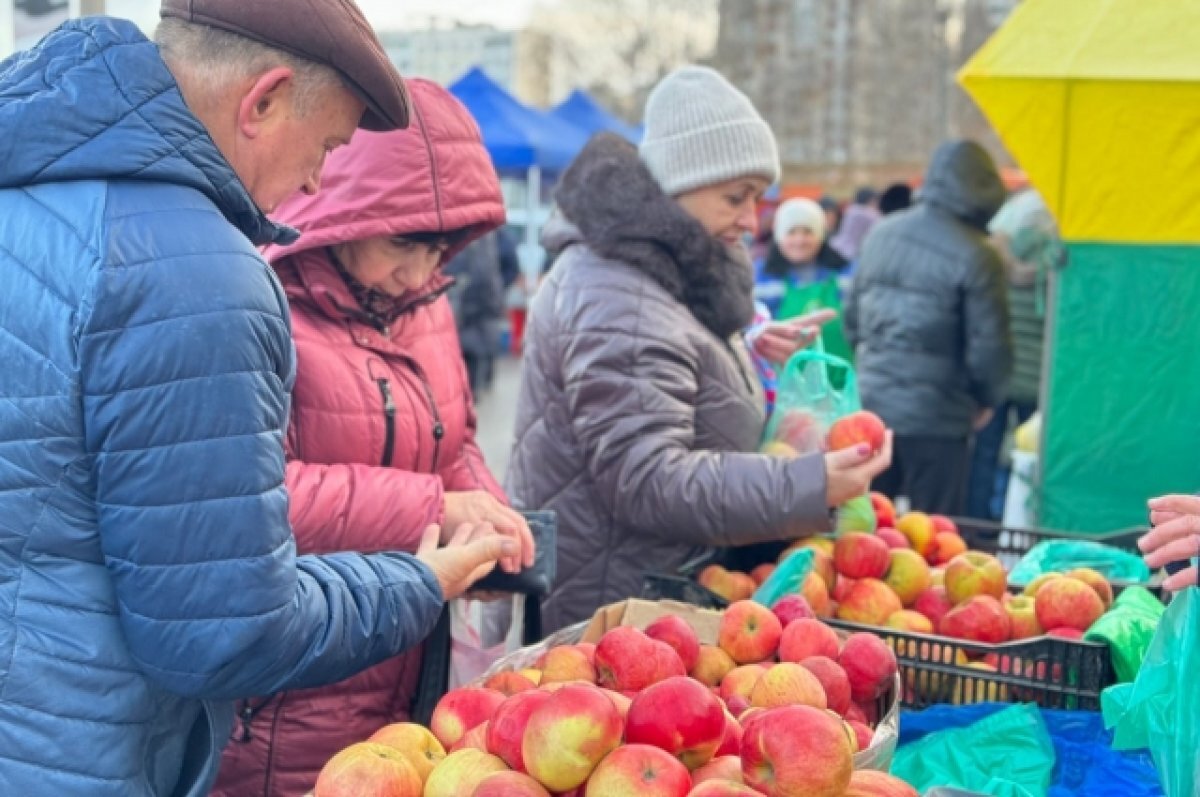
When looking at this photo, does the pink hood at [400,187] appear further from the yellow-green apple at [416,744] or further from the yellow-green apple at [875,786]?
the yellow-green apple at [875,786]

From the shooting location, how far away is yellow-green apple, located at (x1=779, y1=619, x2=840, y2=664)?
230 centimetres

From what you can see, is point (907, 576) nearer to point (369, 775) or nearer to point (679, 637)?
point (679, 637)

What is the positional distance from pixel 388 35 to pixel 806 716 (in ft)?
146

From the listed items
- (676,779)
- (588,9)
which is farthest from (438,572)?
(588,9)

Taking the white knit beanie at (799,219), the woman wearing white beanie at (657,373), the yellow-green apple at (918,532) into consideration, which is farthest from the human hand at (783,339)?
the white knit beanie at (799,219)

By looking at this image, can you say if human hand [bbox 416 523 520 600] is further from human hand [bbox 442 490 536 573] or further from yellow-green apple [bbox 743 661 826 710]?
yellow-green apple [bbox 743 661 826 710]

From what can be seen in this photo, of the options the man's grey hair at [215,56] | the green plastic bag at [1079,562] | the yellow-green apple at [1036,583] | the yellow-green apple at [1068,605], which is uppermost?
the man's grey hair at [215,56]

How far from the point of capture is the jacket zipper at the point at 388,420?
2416 millimetres

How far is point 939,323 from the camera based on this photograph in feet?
18.9

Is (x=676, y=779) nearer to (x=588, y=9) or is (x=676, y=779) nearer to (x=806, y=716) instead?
(x=806, y=716)

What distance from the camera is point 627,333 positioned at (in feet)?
9.55

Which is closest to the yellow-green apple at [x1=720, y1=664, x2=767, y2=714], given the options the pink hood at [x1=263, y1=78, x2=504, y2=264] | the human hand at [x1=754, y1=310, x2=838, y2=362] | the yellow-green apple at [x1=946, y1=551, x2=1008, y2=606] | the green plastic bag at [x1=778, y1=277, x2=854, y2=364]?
the yellow-green apple at [x1=946, y1=551, x2=1008, y2=606]

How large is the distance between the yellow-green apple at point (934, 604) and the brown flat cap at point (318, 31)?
1787 mm

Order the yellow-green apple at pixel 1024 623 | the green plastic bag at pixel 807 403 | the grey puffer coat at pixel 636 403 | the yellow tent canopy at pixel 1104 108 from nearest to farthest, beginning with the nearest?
the yellow-green apple at pixel 1024 623 < the grey puffer coat at pixel 636 403 < the green plastic bag at pixel 807 403 < the yellow tent canopy at pixel 1104 108
